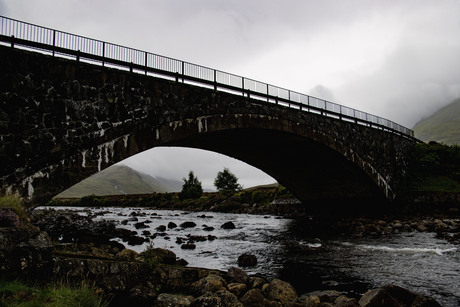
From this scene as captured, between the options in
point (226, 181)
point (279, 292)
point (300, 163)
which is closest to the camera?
point (279, 292)

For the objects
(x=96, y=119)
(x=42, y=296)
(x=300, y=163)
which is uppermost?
(x=96, y=119)

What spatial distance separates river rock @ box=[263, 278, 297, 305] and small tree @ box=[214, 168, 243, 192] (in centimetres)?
7632

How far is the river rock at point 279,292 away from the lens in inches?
355

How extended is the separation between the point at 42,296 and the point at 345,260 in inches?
539

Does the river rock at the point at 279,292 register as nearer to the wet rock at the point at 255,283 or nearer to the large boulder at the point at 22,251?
the wet rock at the point at 255,283

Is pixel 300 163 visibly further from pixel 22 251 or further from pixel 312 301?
pixel 22 251

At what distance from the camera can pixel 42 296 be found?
6086 mm

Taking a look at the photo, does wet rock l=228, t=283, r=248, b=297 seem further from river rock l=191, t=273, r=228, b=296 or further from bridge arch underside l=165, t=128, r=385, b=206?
bridge arch underside l=165, t=128, r=385, b=206

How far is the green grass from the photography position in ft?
18.6

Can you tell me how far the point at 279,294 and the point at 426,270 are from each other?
832cm

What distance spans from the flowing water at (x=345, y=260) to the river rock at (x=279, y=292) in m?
1.82

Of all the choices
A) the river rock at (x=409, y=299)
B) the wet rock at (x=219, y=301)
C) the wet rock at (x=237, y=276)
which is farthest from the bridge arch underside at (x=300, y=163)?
the wet rock at (x=219, y=301)

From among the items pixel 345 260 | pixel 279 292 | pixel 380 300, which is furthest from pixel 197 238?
pixel 380 300

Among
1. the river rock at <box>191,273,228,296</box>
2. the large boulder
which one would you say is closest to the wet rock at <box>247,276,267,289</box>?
the river rock at <box>191,273,228,296</box>
